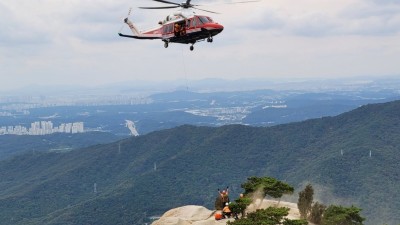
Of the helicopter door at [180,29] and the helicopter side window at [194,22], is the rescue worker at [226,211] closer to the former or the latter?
the helicopter door at [180,29]

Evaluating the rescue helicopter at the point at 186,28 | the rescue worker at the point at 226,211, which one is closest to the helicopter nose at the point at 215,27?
the rescue helicopter at the point at 186,28

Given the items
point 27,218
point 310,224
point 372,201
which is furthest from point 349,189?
point 310,224

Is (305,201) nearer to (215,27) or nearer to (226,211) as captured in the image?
(226,211)

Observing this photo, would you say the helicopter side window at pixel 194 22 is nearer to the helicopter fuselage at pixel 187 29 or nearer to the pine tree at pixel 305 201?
the helicopter fuselage at pixel 187 29

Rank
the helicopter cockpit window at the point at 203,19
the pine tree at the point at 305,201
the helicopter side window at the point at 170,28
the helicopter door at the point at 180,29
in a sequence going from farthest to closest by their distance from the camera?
the helicopter side window at the point at 170,28
the helicopter door at the point at 180,29
the pine tree at the point at 305,201
the helicopter cockpit window at the point at 203,19

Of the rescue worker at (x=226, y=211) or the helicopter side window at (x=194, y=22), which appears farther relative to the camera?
the helicopter side window at (x=194, y=22)

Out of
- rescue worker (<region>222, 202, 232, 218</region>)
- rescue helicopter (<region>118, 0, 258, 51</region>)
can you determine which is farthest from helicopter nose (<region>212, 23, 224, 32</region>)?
rescue worker (<region>222, 202, 232, 218</region>)

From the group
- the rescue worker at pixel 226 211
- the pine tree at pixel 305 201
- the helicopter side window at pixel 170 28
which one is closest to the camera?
the rescue worker at pixel 226 211

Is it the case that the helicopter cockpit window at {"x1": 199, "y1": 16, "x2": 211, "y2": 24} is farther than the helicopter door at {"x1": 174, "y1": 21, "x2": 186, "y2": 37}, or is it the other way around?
the helicopter door at {"x1": 174, "y1": 21, "x2": 186, "y2": 37}

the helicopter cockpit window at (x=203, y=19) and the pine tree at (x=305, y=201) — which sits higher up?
the helicopter cockpit window at (x=203, y=19)

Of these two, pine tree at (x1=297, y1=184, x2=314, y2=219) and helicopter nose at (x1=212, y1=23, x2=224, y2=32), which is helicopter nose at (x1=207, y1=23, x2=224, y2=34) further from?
pine tree at (x1=297, y1=184, x2=314, y2=219)

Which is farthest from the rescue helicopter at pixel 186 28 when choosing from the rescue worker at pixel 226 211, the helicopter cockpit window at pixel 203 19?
the rescue worker at pixel 226 211
